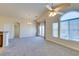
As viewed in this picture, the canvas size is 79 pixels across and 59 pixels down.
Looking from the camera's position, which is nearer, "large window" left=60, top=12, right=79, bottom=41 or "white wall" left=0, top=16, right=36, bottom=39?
"white wall" left=0, top=16, right=36, bottom=39

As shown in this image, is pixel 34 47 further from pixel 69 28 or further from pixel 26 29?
pixel 69 28

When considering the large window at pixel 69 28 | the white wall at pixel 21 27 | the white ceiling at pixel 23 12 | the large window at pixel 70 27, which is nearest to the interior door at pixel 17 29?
the white wall at pixel 21 27

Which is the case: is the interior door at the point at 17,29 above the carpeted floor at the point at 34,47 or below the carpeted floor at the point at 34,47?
above

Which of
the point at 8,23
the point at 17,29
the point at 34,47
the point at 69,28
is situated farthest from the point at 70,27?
the point at 8,23

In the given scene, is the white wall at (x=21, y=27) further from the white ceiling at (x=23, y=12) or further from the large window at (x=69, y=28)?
the large window at (x=69, y=28)

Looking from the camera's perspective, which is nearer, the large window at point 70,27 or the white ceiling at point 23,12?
the white ceiling at point 23,12

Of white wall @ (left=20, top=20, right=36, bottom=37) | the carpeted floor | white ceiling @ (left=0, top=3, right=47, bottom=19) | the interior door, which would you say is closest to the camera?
white ceiling @ (left=0, top=3, right=47, bottom=19)

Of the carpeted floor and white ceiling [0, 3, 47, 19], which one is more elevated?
white ceiling [0, 3, 47, 19]

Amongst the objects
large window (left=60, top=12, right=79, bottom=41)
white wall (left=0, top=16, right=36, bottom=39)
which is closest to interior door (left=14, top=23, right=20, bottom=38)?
white wall (left=0, top=16, right=36, bottom=39)

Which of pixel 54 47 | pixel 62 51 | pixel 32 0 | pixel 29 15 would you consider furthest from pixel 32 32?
pixel 32 0

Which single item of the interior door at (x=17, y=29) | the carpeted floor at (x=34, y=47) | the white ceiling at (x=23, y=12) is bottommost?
the carpeted floor at (x=34, y=47)

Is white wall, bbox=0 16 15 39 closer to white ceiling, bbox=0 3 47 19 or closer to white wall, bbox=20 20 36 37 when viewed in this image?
white ceiling, bbox=0 3 47 19

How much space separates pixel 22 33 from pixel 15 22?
442 millimetres

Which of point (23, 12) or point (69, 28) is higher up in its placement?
point (23, 12)
